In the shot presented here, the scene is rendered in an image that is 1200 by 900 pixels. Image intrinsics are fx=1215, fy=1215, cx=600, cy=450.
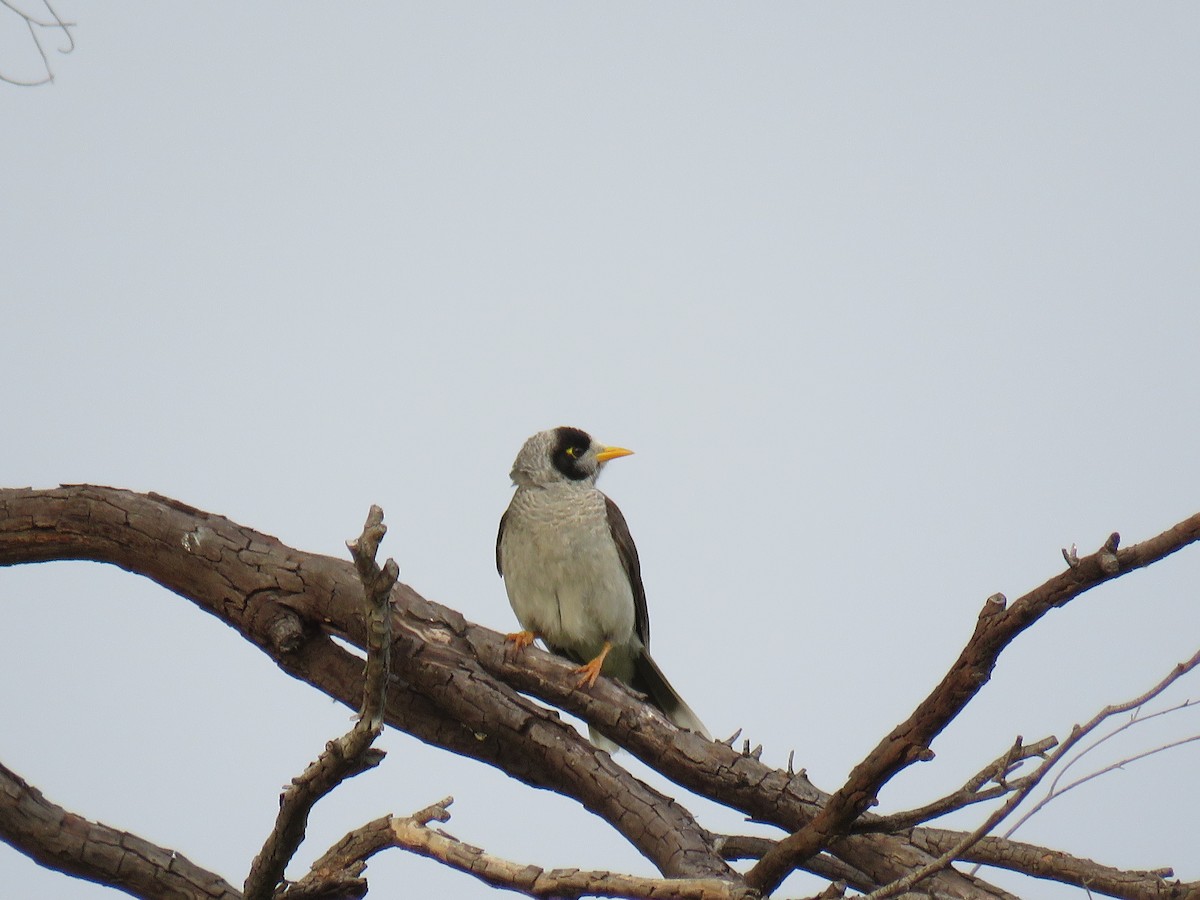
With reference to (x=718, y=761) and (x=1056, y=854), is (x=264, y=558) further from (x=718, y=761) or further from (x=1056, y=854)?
(x=1056, y=854)

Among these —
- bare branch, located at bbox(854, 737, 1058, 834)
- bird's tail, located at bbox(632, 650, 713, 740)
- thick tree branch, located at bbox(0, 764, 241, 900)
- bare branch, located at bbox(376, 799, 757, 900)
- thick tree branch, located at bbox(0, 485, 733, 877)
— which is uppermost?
bird's tail, located at bbox(632, 650, 713, 740)

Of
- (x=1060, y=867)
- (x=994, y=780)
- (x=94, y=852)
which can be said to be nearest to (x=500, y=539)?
(x=94, y=852)

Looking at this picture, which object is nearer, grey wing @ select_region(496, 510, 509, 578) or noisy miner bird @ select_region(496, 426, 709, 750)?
noisy miner bird @ select_region(496, 426, 709, 750)

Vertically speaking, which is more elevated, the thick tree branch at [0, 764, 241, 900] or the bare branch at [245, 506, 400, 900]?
the bare branch at [245, 506, 400, 900]

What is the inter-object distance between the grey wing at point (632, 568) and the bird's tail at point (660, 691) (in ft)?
0.43

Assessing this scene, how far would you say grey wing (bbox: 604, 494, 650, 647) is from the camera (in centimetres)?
684

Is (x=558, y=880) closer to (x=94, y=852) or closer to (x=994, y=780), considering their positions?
(x=994, y=780)

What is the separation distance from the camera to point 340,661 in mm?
4879

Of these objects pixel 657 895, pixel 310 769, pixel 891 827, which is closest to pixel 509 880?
pixel 657 895

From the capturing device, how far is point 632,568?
6875 millimetres

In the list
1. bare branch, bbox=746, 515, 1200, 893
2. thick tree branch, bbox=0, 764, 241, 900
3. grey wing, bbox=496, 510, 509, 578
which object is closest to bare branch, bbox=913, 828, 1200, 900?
bare branch, bbox=746, 515, 1200, 893

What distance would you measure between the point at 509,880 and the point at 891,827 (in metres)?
1.05

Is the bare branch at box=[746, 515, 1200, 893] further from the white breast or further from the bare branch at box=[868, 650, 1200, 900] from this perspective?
the white breast

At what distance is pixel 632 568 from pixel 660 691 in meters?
0.71
